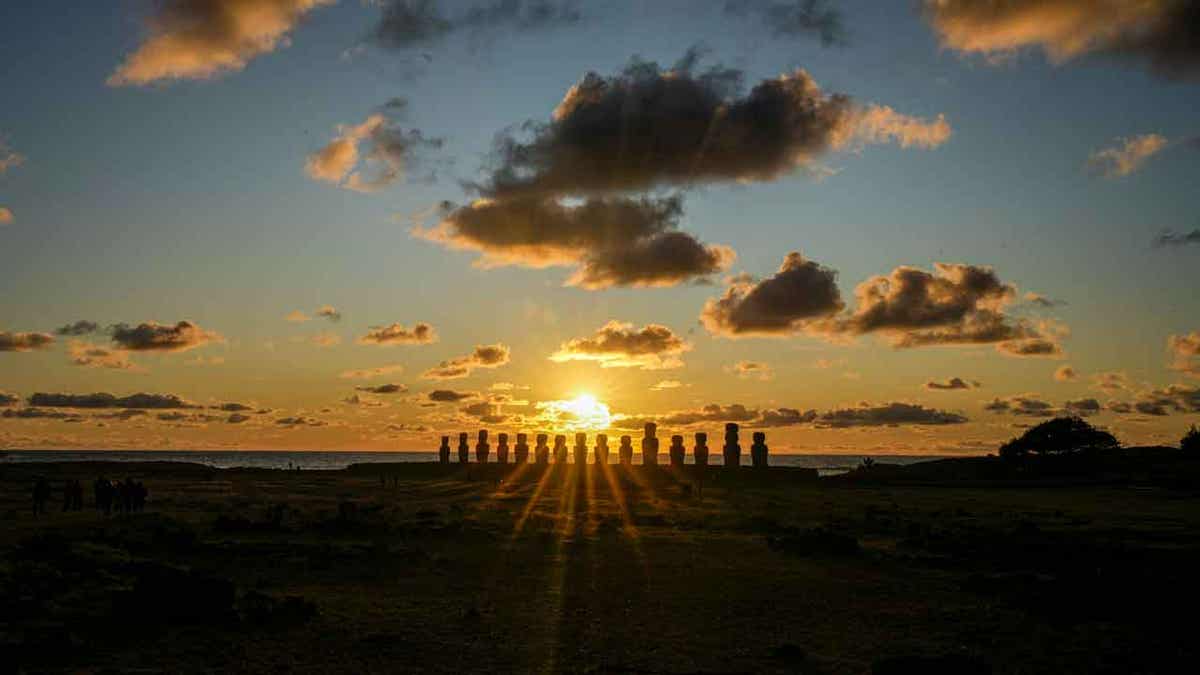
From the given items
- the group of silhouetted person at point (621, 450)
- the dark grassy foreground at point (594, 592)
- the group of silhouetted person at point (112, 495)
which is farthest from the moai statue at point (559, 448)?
the group of silhouetted person at point (112, 495)

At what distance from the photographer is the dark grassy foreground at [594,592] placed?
13305 millimetres

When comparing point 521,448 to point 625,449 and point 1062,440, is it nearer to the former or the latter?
point 625,449

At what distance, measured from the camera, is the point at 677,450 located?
6378 cm

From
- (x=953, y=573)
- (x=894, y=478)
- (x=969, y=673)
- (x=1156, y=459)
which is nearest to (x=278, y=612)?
(x=969, y=673)

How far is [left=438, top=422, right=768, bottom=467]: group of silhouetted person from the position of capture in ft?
201

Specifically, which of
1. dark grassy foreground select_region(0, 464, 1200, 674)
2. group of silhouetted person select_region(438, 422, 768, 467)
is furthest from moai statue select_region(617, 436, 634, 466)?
dark grassy foreground select_region(0, 464, 1200, 674)

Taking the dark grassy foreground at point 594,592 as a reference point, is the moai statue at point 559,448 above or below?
above

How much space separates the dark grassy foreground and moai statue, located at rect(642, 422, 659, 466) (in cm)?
2597

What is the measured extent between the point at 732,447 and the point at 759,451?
1867mm

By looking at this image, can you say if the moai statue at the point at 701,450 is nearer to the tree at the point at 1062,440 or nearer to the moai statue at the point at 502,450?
the moai statue at the point at 502,450

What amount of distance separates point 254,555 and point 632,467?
40.6m

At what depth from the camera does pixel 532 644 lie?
551 inches

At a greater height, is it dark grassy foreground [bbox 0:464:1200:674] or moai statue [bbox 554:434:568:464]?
moai statue [bbox 554:434:568:464]

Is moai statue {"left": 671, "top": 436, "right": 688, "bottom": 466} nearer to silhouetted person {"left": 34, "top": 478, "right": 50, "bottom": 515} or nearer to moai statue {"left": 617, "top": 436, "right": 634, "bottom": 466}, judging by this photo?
moai statue {"left": 617, "top": 436, "right": 634, "bottom": 466}
